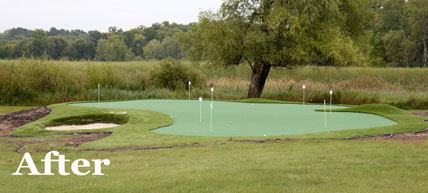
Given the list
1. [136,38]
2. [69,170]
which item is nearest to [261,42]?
[69,170]

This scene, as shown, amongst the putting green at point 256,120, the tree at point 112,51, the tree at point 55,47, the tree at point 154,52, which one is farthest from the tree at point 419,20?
the tree at point 55,47

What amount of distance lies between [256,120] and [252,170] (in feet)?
24.0

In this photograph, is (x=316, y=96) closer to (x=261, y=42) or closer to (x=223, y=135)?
(x=261, y=42)

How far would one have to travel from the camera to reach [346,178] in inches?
277

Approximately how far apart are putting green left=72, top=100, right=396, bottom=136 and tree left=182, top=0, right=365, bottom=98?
5302 mm

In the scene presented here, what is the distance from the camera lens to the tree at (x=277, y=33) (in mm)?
23453

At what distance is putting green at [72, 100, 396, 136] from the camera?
13133mm

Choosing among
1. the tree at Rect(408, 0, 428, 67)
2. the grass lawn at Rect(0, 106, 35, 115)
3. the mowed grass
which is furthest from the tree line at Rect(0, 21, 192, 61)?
the mowed grass

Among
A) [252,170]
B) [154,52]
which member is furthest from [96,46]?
[252,170]

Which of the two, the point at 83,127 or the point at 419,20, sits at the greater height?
the point at 419,20

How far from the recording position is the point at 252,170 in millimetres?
7691

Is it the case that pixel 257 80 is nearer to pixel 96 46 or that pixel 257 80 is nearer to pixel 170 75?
pixel 170 75

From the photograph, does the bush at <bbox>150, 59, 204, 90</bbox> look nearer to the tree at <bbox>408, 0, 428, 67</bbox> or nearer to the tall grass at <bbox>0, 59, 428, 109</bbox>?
the tall grass at <bbox>0, 59, 428, 109</bbox>

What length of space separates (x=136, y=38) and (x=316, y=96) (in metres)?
97.2
